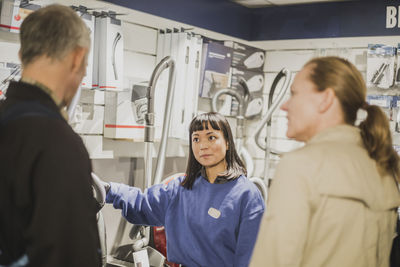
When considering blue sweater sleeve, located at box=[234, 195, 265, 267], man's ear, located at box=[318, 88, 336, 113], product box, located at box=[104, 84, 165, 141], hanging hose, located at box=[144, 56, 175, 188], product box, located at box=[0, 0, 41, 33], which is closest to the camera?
man's ear, located at box=[318, 88, 336, 113]

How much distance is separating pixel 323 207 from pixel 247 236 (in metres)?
1.11

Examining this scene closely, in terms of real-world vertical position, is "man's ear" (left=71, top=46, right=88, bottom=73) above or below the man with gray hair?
above

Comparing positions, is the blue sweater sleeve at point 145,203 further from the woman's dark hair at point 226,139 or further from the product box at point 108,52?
the product box at point 108,52

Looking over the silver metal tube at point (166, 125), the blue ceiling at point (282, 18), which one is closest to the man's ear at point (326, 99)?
the silver metal tube at point (166, 125)

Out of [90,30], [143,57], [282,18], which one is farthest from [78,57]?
[282,18]

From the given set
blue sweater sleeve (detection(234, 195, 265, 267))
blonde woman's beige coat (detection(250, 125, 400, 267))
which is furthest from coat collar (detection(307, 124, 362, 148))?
blue sweater sleeve (detection(234, 195, 265, 267))

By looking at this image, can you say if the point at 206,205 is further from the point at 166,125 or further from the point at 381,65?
the point at 381,65

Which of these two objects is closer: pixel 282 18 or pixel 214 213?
pixel 214 213

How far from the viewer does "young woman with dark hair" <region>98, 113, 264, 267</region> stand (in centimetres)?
256

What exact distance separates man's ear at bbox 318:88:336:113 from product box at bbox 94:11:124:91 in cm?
222

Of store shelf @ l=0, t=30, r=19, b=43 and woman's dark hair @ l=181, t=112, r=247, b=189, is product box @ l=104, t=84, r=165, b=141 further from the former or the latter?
woman's dark hair @ l=181, t=112, r=247, b=189

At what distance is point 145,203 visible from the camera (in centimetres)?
286

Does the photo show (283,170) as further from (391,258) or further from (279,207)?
(391,258)

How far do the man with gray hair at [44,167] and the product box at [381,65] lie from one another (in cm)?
373
